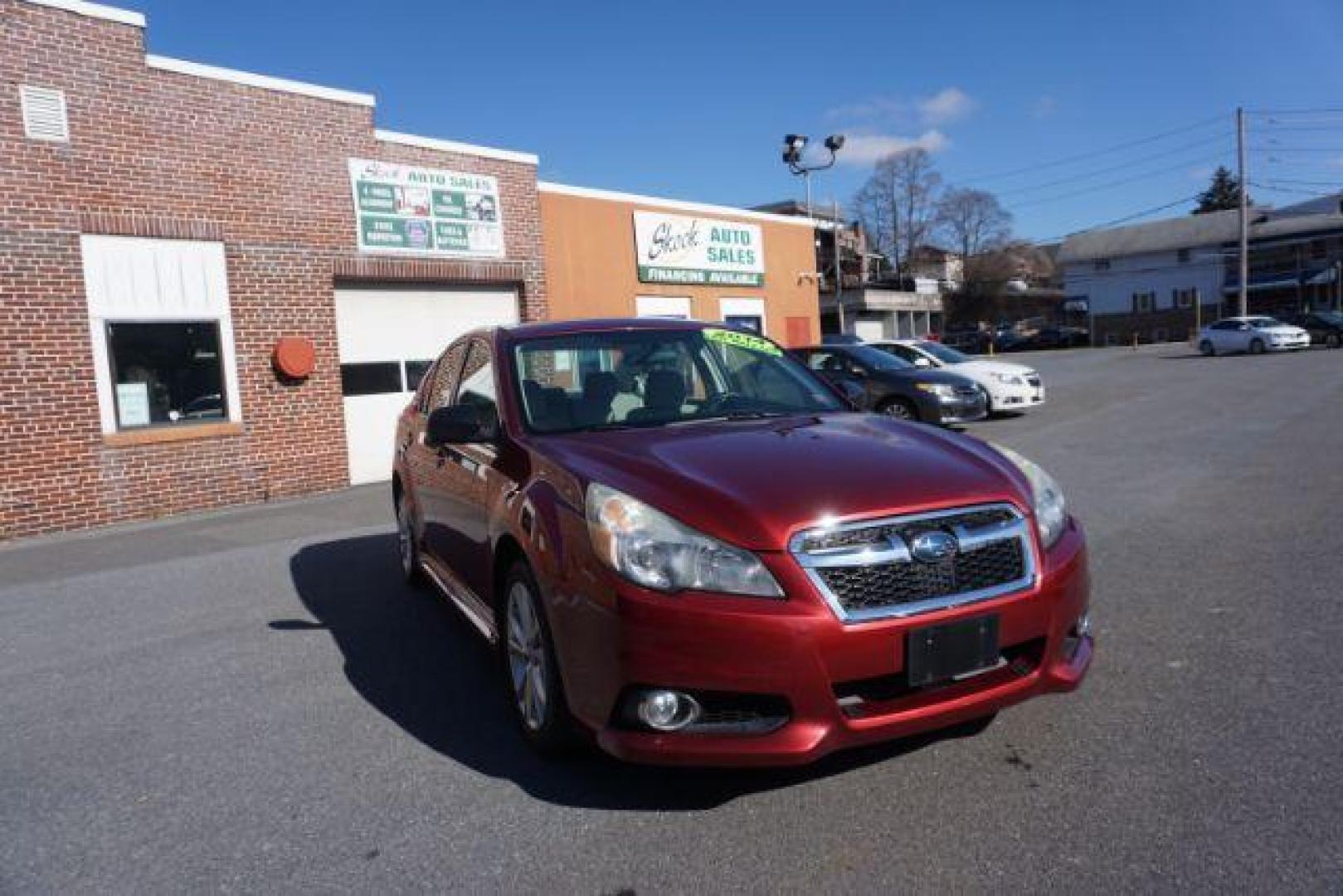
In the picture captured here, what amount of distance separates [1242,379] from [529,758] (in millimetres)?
21948

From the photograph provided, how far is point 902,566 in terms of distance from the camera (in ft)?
9.00

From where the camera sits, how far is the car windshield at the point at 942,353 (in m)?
16.8

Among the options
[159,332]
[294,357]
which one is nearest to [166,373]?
[159,332]

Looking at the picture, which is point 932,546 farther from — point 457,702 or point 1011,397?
point 1011,397

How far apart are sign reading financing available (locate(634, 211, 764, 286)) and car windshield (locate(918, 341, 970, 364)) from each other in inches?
164

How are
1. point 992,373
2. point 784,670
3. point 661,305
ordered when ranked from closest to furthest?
1. point 784,670
2. point 992,373
3. point 661,305

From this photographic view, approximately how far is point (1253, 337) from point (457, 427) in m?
37.2

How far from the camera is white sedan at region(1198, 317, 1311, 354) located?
33.6 m

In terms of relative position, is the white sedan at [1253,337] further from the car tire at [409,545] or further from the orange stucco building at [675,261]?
the car tire at [409,545]

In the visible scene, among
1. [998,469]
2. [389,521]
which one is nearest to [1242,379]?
[389,521]

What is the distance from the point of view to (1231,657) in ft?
13.0

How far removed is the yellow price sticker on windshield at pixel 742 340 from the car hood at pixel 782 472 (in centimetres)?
102

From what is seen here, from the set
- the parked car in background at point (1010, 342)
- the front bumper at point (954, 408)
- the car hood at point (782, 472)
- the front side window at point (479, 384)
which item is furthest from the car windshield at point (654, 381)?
the parked car in background at point (1010, 342)

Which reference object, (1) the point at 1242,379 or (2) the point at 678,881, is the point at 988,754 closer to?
(2) the point at 678,881
